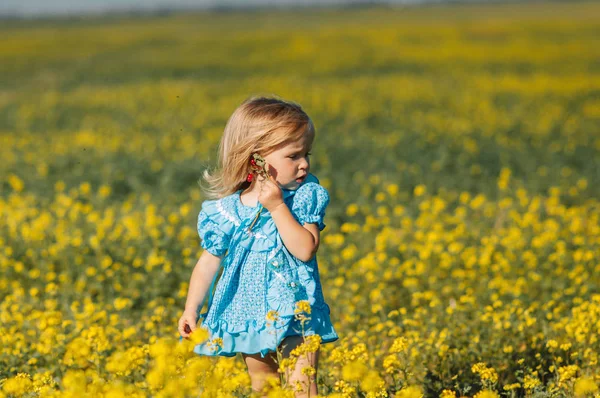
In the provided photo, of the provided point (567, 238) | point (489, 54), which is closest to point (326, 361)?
point (567, 238)

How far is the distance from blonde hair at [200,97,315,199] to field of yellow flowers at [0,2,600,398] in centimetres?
79

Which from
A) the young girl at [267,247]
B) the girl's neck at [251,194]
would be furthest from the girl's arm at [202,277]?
the girl's neck at [251,194]

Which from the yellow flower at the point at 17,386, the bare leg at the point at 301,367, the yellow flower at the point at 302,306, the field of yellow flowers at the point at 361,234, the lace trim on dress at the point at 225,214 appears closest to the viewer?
the yellow flower at the point at 17,386

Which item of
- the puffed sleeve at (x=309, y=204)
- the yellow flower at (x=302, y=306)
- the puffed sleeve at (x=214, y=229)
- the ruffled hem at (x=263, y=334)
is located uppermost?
the puffed sleeve at (x=309, y=204)

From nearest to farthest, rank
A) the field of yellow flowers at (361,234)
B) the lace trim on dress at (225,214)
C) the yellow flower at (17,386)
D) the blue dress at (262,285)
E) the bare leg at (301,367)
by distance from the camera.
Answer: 1. the yellow flower at (17,386)
2. the bare leg at (301,367)
3. the blue dress at (262,285)
4. the lace trim on dress at (225,214)
5. the field of yellow flowers at (361,234)

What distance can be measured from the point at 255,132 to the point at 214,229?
47 centimetres

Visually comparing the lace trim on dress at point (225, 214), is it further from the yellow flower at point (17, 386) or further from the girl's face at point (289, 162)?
the yellow flower at point (17, 386)

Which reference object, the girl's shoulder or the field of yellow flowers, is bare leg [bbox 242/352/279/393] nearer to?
the field of yellow flowers

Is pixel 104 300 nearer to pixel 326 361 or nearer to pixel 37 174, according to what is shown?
pixel 326 361

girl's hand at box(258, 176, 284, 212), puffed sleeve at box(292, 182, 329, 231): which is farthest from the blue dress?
girl's hand at box(258, 176, 284, 212)

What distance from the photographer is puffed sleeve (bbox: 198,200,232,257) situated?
352 centimetres

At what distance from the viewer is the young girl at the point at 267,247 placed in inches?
130

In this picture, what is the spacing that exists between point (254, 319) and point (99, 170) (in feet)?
27.2

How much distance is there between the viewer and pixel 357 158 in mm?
11641
